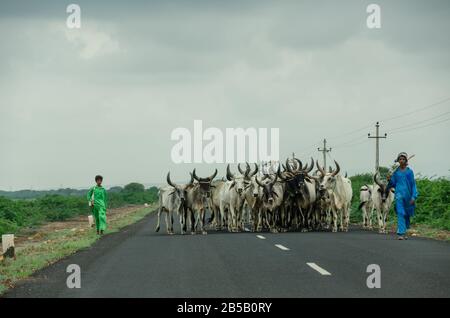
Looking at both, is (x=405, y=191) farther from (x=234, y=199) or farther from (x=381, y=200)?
(x=234, y=199)

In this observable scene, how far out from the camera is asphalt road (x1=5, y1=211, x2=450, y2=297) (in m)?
10.1

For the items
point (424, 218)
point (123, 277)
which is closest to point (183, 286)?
point (123, 277)

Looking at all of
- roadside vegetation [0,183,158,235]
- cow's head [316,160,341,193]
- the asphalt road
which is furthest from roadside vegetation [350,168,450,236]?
roadside vegetation [0,183,158,235]

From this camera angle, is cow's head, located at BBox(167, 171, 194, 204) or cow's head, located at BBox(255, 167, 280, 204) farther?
cow's head, located at BBox(255, 167, 280, 204)

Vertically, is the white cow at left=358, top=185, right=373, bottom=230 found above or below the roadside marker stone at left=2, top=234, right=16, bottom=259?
above

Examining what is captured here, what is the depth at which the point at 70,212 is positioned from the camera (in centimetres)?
5284

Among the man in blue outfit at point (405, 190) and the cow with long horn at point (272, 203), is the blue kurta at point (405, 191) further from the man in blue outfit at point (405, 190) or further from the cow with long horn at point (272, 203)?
the cow with long horn at point (272, 203)

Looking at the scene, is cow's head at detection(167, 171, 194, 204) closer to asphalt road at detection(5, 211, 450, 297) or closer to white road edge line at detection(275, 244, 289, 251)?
asphalt road at detection(5, 211, 450, 297)

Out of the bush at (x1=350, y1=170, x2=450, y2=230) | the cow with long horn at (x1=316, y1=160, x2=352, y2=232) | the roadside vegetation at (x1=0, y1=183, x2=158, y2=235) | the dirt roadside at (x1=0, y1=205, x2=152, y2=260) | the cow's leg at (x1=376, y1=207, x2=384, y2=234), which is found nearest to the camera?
the cow's leg at (x1=376, y1=207, x2=384, y2=234)

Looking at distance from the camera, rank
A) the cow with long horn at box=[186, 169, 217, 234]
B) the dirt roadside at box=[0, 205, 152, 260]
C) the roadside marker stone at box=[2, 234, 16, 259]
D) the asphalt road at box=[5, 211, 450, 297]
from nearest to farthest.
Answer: the asphalt road at box=[5, 211, 450, 297]
the roadside marker stone at box=[2, 234, 16, 259]
the cow with long horn at box=[186, 169, 217, 234]
the dirt roadside at box=[0, 205, 152, 260]

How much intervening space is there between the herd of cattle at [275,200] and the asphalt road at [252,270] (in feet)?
16.0

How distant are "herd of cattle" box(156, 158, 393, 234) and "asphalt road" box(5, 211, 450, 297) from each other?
16.0 ft
